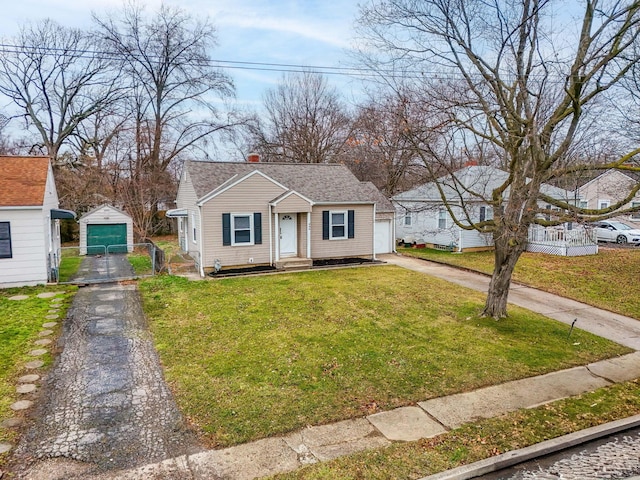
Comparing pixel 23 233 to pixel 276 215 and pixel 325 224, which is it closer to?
pixel 276 215

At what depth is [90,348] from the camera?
26.4ft

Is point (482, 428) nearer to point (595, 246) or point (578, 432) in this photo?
point (578, 432)

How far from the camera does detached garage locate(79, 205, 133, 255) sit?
21438 millimetres

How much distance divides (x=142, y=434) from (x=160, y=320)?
5.01 metres

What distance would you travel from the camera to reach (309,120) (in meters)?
31.5

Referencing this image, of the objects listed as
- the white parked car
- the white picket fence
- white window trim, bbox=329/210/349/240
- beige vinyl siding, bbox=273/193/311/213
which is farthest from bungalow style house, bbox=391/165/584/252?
the white parked car

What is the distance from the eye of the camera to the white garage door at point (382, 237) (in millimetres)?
20484

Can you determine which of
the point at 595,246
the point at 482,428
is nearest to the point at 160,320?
the point at 482,428

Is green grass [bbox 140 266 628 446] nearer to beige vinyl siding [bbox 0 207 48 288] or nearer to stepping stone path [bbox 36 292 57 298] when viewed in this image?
stepping stone path [bbox 36 292 57 298]

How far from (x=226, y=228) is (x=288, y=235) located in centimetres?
287

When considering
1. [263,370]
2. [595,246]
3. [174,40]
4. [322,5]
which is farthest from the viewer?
[174,40]

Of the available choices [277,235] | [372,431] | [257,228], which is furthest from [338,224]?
[372,431]

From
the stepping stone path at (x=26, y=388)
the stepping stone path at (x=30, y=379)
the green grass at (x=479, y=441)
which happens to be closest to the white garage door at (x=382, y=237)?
the stepping stone path at (x=30, y=379)

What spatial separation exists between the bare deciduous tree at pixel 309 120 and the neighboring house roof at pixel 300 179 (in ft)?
37.6
